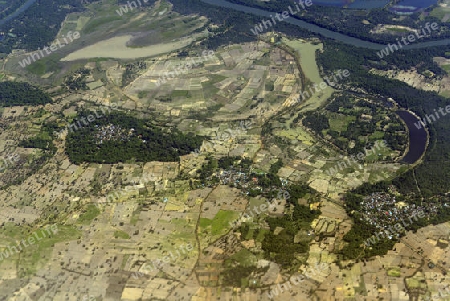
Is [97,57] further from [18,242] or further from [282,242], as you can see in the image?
[282,242]

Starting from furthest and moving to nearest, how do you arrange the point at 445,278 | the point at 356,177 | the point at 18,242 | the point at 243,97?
the point at 243,97 → the point at 356,177 → the point at 18,242 → the point at 445,278

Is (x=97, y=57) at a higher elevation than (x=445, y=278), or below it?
higher

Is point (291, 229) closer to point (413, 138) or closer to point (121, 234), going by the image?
point (121, 234)

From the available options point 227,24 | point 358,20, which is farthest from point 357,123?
point 227,24

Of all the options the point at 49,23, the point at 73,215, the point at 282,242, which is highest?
the point at 49,23

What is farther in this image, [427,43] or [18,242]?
[427,43]

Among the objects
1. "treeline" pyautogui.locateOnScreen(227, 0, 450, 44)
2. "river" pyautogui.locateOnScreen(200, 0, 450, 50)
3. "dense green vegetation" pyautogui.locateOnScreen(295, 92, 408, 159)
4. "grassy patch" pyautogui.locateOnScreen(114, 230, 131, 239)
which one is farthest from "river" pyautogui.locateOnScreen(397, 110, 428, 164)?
"grassy patch" pyautogui.locateOnScreen(114, 230, 131, 239)

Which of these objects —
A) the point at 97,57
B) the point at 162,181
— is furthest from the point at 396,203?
the point at 97,57

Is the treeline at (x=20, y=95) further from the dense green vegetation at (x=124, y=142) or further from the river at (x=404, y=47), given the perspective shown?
the river at (x=404, y=47)
